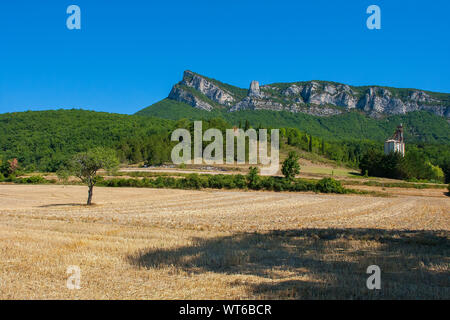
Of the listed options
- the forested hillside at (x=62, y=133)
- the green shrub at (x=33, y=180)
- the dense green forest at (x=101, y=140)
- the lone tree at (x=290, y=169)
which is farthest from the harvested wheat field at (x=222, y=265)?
the forested hillside at (x=62, y=133)

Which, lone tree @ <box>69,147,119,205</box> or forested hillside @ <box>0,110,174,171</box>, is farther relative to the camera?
forested hillside @ <box>0,110,174,171</box>

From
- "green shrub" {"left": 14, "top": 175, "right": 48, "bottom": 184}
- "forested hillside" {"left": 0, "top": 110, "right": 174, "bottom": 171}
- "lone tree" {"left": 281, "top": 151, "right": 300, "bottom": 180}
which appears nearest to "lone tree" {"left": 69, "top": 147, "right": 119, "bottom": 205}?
"lone tree" {"left": 281, "top": 151, "right": 300, "bottom": 180}

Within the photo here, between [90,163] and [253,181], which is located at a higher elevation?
[90,163]

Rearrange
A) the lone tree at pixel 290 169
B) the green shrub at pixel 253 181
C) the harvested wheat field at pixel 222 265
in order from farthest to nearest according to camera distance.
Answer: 1. the lone tree at pixel 290 169
2. the green shrub at pixel 253 181
3. the harvested wheat field at pixel 222 265

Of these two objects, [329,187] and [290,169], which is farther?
[290,169]

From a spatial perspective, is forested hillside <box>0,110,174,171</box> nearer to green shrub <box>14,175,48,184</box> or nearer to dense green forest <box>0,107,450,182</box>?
dense green forest <box>0,107,450,182</box>

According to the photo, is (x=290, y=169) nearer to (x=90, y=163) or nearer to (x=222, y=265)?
(x=90, y=163)

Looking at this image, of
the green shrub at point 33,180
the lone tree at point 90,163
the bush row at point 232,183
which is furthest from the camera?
the green shrub at point 33,180

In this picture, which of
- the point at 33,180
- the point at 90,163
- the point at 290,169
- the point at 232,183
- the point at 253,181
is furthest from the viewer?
the point at 33,180

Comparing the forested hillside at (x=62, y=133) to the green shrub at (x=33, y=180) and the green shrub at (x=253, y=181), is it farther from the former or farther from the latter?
the green shrub at (x=253, y=181)

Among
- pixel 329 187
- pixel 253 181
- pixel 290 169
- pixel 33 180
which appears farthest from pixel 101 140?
pixel 329 187

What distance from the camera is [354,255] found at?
39.3 ft

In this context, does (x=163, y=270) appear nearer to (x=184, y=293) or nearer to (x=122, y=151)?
(x=184, y=293)
